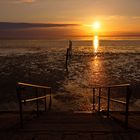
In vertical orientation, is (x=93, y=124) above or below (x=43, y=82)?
above

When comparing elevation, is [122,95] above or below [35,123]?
below

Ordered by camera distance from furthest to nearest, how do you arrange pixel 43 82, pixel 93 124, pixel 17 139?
1. pixel 43 82
2. pixel 93 124
3. pixel 17 139

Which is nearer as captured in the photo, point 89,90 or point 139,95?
point 139,95

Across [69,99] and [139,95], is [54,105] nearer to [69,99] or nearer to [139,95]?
[69,99]

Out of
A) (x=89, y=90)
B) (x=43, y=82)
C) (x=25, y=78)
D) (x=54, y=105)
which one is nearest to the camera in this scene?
(x=54, y=105)

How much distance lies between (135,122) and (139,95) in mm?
10805

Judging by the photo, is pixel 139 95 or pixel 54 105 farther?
pixel 139 95

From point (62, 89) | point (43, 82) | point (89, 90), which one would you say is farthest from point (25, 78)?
point (89, 90)

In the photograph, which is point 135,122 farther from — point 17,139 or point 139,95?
point 139,95

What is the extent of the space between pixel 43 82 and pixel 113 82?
6.15 m

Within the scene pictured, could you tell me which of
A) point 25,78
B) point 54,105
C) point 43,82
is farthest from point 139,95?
point 25,78

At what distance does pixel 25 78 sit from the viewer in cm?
2206

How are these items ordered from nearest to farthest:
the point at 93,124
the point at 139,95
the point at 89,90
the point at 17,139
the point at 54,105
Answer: the point at 17,139, the point at 93,124, the point at 54,105, the point at 139,95, the point at 89,90

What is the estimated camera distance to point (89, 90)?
1795cm
